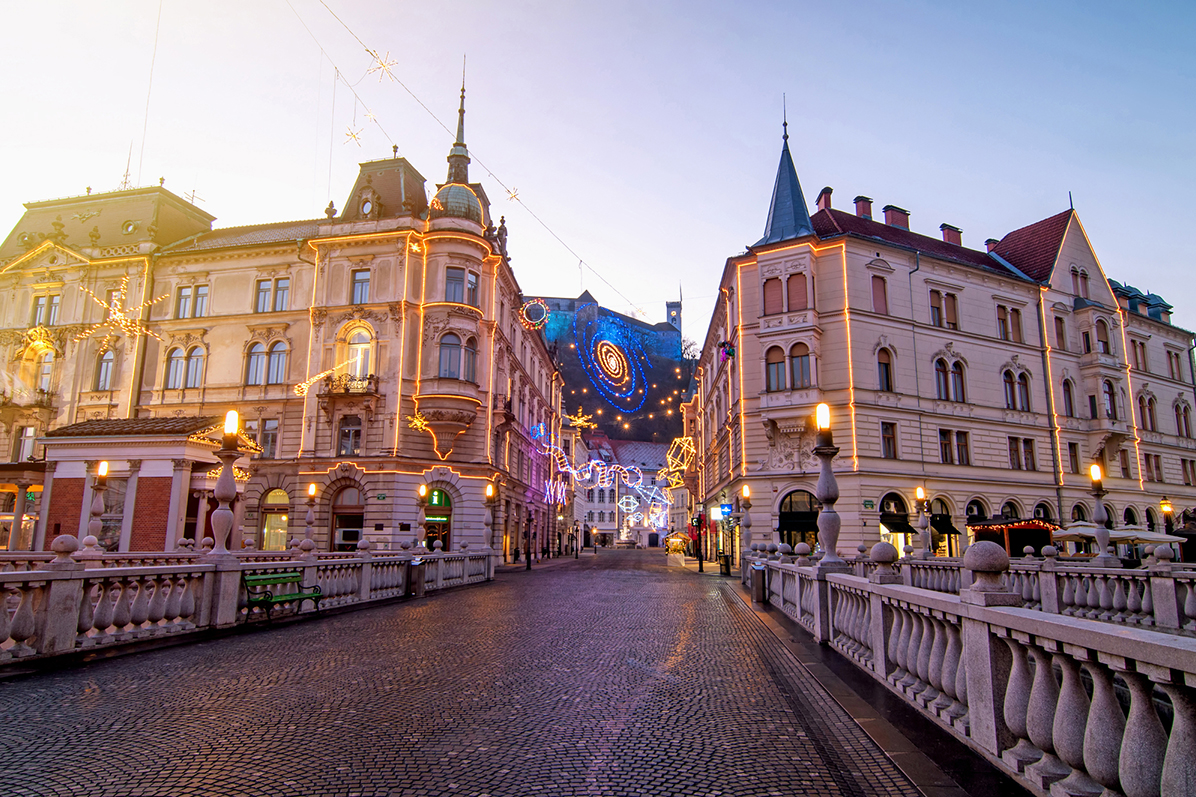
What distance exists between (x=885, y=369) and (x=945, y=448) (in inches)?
191

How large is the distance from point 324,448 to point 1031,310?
3718cm

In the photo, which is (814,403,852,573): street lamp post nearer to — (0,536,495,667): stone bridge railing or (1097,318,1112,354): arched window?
(0,536,495,667): stone bridge railing

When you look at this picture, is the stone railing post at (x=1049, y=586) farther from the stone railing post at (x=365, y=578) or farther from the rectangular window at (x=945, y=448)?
the rectangular window at (x=945, y=448)

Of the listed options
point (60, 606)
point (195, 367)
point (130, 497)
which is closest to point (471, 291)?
point (195, 367)

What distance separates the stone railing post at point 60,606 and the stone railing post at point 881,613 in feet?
29.0

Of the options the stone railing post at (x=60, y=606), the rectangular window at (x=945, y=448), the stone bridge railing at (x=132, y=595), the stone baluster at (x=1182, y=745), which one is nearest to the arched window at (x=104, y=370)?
the stone bridge railing at (x=132, y=595)

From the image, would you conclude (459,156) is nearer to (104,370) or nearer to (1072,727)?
(104,370)

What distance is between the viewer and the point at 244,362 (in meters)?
33.7

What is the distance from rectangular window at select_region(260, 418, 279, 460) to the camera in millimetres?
32281

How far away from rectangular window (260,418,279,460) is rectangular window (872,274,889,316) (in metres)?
29.3

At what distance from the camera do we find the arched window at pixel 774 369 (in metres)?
30.7

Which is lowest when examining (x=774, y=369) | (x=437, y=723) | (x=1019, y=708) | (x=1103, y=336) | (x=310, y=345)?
(x=437, y=723)

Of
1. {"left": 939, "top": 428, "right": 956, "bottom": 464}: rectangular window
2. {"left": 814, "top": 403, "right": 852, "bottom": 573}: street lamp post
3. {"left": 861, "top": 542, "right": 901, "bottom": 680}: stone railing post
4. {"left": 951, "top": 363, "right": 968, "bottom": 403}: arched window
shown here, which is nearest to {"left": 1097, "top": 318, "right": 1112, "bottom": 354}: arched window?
{"left": 951, "top": 363, "right": 968, "bottom": 403}: arched window

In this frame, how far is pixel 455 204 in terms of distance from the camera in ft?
109
